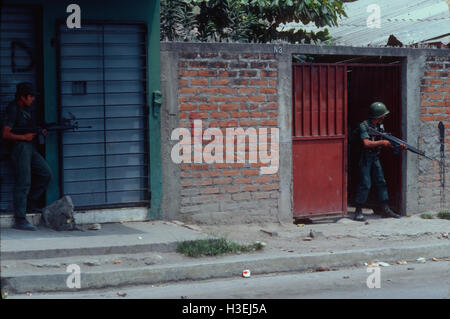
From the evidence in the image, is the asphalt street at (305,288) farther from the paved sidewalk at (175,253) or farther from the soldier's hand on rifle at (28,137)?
the soldier's hand on rifle at (28,137)

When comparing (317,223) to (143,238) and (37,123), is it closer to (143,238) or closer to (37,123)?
(143,238)

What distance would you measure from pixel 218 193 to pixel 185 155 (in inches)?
26.0

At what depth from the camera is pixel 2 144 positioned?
8.26 metres

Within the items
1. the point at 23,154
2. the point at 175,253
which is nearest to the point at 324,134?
the point at 175,253

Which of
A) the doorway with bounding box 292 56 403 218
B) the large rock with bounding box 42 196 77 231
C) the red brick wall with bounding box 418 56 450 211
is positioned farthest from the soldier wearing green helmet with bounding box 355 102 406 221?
the large rock with bounding box 42 196 77 231

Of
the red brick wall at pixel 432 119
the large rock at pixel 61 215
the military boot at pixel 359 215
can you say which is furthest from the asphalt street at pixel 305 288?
the red brick wall at pixel 432 119

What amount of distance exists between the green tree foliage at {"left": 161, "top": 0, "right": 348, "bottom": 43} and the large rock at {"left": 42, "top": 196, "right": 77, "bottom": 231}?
14.2 feet

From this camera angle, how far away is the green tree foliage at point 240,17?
11.9 metres

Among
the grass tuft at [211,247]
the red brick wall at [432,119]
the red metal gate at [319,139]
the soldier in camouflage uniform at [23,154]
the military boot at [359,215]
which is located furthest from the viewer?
the red brick wall at [432,119]

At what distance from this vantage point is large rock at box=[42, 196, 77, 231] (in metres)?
8.15

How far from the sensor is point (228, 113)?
9.13 metres

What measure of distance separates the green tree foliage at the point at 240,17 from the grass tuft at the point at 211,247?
4.82 metres

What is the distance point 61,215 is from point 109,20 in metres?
2.41

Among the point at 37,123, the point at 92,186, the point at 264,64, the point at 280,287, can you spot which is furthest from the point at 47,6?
the point at 280,287
